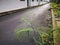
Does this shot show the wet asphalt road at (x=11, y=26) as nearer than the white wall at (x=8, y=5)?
Yes

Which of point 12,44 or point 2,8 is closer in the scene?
point 12,44

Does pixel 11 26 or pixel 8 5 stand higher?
pixel 11 26

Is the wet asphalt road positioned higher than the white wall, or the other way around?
the wet asphalt road

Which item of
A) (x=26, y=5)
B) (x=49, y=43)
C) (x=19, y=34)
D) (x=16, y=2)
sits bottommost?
(x=26, y=5)

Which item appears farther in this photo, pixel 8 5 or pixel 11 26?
pixel 8 5

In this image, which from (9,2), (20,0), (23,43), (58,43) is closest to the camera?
(58,43)

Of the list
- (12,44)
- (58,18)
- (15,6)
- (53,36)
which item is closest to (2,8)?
(15,6)

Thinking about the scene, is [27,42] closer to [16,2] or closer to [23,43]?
[23,43]

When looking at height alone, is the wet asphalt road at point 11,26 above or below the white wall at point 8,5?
above

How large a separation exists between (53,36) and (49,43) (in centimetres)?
22

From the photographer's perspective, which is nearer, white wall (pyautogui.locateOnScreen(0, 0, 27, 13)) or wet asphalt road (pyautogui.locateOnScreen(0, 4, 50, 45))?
wet asphalt road (pyautogui.locateOnScreen(0, 4, 50, 45))

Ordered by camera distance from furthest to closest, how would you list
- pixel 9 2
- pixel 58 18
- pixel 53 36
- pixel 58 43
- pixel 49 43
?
pixel 9 2, pixel 58 18, pixel 53 36, pixel 49 43, pixel 58 43

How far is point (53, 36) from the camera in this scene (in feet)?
8.57

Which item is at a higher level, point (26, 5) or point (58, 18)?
point (58, 18)
